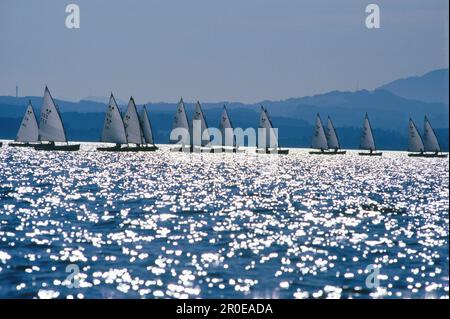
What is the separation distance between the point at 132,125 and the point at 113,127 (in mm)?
8403

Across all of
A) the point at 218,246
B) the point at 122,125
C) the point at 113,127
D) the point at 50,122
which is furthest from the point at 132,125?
the point at 218,246

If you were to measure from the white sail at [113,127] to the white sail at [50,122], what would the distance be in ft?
34.6

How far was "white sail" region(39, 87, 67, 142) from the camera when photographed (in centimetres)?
16159

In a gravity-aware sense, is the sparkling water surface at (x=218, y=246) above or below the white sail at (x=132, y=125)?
below

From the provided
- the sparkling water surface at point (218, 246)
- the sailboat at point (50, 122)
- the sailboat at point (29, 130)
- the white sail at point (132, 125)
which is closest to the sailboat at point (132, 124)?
the white sail at point (132, 125)

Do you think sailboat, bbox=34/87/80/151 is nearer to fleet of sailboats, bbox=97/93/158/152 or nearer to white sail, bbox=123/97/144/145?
fleet of sailboats, bbox=97/93/158/152

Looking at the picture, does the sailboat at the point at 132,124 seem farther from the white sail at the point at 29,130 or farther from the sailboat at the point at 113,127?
the white sail at the point at 29,130

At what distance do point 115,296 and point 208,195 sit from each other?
59.0m

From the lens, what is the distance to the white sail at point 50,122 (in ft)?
530

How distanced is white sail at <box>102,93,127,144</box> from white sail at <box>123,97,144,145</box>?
509cm

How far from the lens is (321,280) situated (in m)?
36.8

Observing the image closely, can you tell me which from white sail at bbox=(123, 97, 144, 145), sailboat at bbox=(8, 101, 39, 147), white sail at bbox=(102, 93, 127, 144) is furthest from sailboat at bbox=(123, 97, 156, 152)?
sailboat at bbox=(8, 101, 39, 147)

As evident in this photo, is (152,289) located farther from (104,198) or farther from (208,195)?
(208,195)
